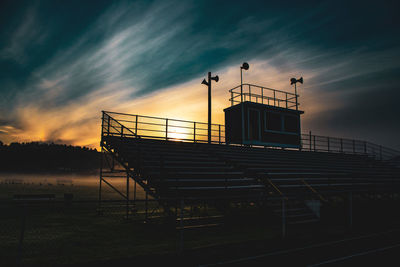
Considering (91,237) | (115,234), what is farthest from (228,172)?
(91,237)

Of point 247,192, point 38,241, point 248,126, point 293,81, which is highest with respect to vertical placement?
point 293,81

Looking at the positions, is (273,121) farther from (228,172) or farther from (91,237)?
(91,237)

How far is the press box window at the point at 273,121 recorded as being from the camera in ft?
67.1

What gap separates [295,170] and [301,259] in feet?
31.9

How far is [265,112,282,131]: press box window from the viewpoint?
20.4m

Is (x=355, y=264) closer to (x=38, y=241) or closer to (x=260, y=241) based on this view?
(x=260, y=241)

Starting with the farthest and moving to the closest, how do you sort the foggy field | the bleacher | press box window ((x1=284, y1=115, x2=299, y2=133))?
press box window ((x1=284, y1=115, x2=299, y2=133)), the bleacher, the foggy field

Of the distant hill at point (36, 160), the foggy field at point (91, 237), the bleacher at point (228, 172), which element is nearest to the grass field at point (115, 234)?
the foggy field at point (91, 237)

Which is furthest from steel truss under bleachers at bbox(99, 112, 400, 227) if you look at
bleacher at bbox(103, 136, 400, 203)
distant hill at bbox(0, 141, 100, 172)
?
distant hill at bbox(0, 141, 100, 172)

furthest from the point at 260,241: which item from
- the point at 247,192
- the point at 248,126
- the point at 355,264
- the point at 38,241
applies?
the point at 248,126

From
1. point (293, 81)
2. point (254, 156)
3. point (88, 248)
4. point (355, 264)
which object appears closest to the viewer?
point (355, 264)

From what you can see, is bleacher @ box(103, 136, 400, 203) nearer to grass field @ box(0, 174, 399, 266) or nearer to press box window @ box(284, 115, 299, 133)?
grass field @ box(0, 174, 399, 266)

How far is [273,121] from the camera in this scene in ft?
68.0

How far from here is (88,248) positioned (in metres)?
7.07
